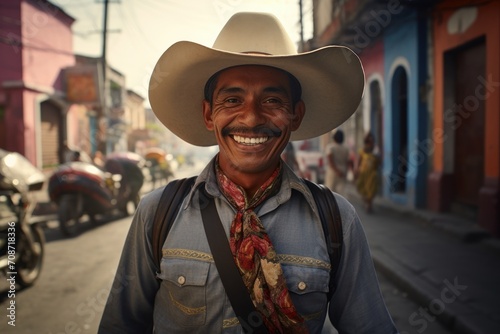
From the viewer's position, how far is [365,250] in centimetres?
175

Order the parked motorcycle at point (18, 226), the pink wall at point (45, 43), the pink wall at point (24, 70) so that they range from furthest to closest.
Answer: the pink wall at point (45, 43), the pink wall at point (24, 70), the parked motorcycle at point (18, 226)

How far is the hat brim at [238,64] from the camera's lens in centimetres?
180

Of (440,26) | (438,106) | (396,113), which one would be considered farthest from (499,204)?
(396,113)

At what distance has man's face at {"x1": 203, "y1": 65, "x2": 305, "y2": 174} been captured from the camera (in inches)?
70.8

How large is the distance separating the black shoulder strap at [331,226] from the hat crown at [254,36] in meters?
0.66

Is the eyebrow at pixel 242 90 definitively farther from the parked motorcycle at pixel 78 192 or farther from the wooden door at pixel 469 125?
the wooden door at pixel 469 125

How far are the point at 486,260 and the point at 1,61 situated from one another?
1808 cm

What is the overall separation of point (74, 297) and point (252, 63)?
4268 mm

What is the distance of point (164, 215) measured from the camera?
5.76ft

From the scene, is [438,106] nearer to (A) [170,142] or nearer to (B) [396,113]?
(B) [396,113]

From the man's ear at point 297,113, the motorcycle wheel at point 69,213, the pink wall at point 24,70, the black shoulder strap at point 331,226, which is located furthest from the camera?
the pink wall at point 24,70

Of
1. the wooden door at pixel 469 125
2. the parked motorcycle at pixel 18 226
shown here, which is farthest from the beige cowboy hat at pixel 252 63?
the wooden door at pixel 469 125

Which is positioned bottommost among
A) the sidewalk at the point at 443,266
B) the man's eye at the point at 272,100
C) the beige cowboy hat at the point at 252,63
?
the sidewalk at the point at 443,266

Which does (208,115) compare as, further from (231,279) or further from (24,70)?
(24,70)
